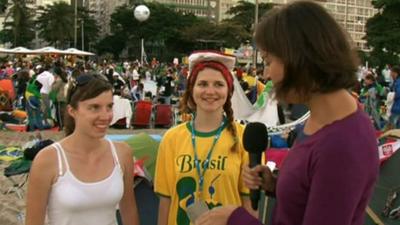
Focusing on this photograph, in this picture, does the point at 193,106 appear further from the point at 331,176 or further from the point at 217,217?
the point at 331,176

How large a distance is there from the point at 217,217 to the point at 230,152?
1133 mm

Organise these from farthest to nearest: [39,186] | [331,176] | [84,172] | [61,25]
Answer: [61,25], [84,172], [39,186], [331,176]

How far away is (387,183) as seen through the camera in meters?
4.30

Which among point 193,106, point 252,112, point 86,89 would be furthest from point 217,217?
point 252,112

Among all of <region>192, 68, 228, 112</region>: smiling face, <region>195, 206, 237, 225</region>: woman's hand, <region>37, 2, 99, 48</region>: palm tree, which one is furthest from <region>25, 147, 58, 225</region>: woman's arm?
<region>37, 2, 99, 48</region>: palm tree

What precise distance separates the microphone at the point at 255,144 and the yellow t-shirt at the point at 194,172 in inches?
24.9

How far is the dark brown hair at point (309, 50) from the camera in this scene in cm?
159

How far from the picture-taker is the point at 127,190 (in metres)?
2.85

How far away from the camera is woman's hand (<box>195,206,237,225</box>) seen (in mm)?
1699

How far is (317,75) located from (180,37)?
283 feet

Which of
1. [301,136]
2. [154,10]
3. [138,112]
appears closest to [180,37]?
[154,10]

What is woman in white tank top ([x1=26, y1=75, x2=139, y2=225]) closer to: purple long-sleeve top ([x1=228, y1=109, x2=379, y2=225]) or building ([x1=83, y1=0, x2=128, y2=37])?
purple long-sleeve top ([x1=228, y1=109, x2=379, y2=225])

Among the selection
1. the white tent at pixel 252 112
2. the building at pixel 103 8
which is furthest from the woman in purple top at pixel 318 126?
the building at pixel 103 8

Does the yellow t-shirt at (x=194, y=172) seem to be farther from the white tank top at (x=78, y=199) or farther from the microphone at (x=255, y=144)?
the microphone at (x=255, y=144)
